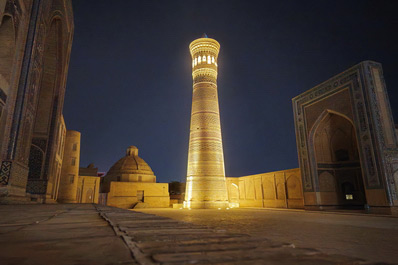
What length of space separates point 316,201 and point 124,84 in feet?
124

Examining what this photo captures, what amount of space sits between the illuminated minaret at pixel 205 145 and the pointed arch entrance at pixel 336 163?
5240mm

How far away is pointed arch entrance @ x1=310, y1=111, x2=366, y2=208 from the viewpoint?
37.3 feet

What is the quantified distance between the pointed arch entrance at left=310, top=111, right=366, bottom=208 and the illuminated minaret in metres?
5.24

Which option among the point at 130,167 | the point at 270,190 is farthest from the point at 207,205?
the point at 130,167

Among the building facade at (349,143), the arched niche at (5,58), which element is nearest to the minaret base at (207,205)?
the building facade at (349,143)

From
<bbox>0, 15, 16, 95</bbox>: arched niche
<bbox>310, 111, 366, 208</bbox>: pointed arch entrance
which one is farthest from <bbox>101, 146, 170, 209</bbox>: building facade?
<bbox>0, 15, 16, 95</bbox>: arched niche

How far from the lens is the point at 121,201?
1758 centimetres

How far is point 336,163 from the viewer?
11875 millimetres

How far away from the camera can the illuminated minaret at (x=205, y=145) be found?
14133 millimetres

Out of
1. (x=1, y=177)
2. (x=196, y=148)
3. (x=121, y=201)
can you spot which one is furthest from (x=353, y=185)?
(x=121, y=201)

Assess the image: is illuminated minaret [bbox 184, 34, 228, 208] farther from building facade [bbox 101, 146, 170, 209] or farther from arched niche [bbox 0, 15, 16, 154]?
arched niche [bbox 0, 15, 16, 154]

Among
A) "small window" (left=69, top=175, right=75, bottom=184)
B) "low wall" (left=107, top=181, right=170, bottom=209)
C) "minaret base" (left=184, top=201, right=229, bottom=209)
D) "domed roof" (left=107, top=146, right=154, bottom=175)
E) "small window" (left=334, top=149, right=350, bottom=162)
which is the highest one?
"domed roof" (left=107, top=146, right=154, bottom=175)

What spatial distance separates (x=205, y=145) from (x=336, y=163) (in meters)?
6.67

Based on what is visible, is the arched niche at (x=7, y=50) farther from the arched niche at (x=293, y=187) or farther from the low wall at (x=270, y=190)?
the arched niche at (x=293, y=187)
